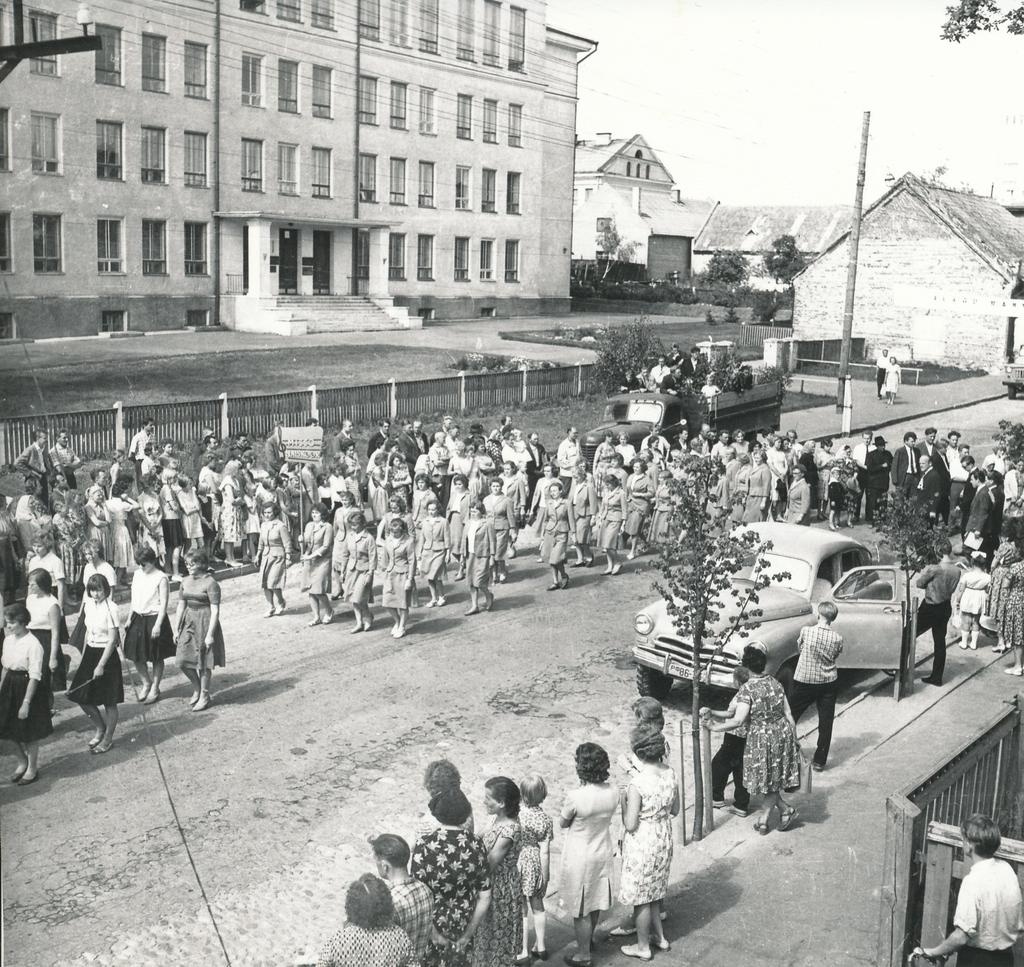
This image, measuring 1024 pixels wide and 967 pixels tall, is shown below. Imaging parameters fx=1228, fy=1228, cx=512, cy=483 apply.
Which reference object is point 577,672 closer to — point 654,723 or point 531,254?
point 654,723

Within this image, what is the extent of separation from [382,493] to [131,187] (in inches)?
1022

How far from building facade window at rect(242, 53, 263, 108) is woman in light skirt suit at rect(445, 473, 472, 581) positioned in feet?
97.6

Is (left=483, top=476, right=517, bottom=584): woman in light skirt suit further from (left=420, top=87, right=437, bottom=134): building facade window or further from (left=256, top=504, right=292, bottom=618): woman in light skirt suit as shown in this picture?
(left=420, top=87, right=437, bottom=134): building facade window

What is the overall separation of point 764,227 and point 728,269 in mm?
19925

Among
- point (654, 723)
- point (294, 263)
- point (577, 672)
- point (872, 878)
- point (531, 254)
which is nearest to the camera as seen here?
point (654, 723)

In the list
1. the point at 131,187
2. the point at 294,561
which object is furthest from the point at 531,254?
the point at 294,561

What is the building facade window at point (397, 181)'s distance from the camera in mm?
49312

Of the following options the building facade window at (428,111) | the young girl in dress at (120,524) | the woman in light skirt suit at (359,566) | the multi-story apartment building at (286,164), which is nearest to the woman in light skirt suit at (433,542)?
the woman in light skirt suit at (359,566)

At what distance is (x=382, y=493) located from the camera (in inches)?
714

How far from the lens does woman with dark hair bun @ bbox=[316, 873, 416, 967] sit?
5516 millimetres

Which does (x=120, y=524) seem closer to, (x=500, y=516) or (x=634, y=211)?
(x=500, y=516)

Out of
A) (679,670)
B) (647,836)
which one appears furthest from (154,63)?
(647,836)

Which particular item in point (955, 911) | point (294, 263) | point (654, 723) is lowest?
point (955, 911)

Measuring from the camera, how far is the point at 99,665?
10.8 m
